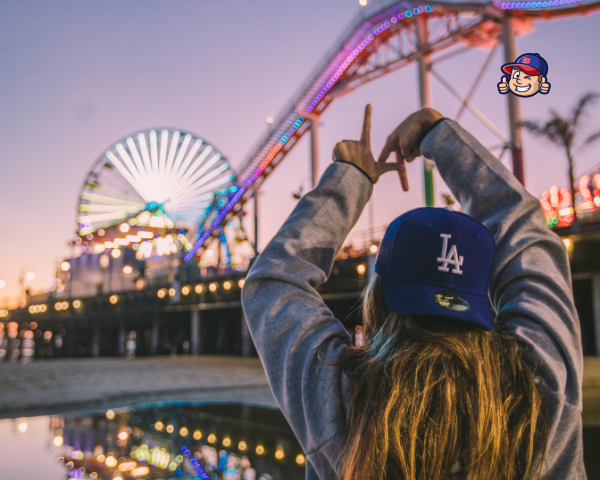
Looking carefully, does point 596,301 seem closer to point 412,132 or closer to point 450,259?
point 412,132

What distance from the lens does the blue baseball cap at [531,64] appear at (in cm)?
162

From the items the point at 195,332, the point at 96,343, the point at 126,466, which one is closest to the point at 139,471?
the point at 126,466

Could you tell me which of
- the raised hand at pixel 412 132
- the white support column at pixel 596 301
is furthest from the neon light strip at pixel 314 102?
the raised hand at pixel 412 132

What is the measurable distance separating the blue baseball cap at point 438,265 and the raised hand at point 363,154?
260 millimetres

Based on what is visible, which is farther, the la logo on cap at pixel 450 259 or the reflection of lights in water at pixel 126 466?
the reflection of lights in water at pixel 126 466

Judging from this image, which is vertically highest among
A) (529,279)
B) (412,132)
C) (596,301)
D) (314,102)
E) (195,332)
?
(314,102)

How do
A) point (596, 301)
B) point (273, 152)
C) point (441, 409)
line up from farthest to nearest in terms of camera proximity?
point (273, 152) < point (596, 301) < point (441, 409)

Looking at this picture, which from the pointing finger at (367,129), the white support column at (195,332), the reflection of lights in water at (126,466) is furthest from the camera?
the white support column at (195,332)

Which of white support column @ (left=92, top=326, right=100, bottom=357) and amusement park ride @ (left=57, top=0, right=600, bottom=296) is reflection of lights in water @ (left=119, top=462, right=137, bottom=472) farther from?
white support column @ (left=92, top=326, right=100, bottom=357)

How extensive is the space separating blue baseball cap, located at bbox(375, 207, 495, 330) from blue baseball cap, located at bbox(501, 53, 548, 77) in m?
0.93

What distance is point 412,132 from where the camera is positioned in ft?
4.16

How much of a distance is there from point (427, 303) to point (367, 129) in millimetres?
496

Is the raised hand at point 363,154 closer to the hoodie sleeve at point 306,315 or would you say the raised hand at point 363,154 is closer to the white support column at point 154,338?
the hoodie sleeve at point 306,315

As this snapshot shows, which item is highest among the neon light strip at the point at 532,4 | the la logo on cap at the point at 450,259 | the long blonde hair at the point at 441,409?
the neon light strip at the point at 532,4
